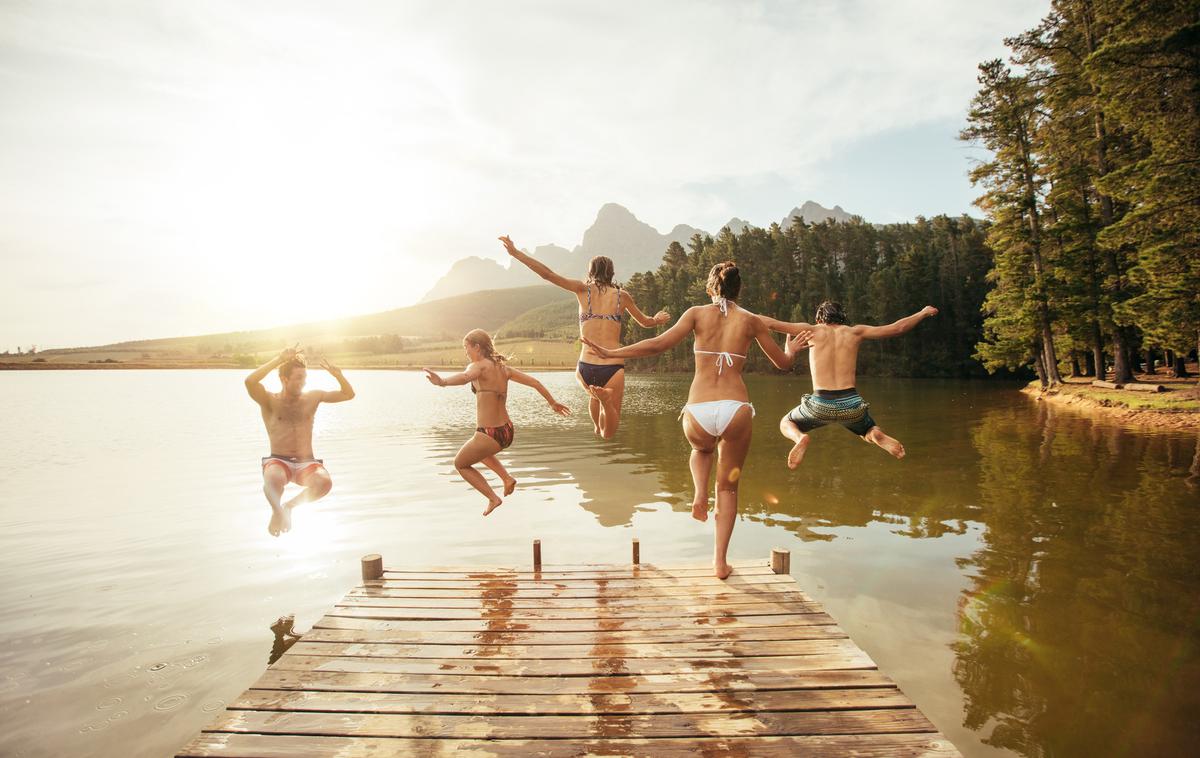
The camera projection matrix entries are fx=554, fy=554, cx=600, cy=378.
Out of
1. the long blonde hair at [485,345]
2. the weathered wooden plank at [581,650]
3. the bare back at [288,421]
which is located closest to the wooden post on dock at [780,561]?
the weathered wooden plank at [581,650]

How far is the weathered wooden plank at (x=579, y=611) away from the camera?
6617 millimetres

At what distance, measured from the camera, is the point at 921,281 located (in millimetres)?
76250

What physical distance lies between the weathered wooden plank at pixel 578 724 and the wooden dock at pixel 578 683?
0.05ft

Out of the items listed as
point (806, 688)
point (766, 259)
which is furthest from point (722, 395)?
point (766, 259)

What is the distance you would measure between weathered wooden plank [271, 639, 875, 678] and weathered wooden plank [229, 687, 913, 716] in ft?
1.19

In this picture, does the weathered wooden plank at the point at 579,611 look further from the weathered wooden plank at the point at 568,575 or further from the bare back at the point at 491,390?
the bare back at the point at 491,390

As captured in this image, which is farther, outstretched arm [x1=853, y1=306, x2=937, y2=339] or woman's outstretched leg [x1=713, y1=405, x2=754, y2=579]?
outstretched arm [x1=853, y1=306, x2=937, y2=339]

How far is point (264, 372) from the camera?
7.04m

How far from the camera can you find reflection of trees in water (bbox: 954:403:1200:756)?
6.14 meters

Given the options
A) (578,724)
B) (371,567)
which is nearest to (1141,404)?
(578,724)

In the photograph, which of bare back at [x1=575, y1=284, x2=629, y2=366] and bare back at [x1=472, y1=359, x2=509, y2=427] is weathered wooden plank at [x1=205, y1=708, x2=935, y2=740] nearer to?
bare back at [x1=472, y1=359, x2=509, y2=427]

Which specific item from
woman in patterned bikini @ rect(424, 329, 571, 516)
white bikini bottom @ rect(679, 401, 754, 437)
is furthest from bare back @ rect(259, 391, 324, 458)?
white bikini bottom @ rect(679, 401, 754, 437)

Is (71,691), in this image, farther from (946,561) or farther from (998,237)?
(998,237)

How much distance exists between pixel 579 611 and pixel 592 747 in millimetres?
2457
